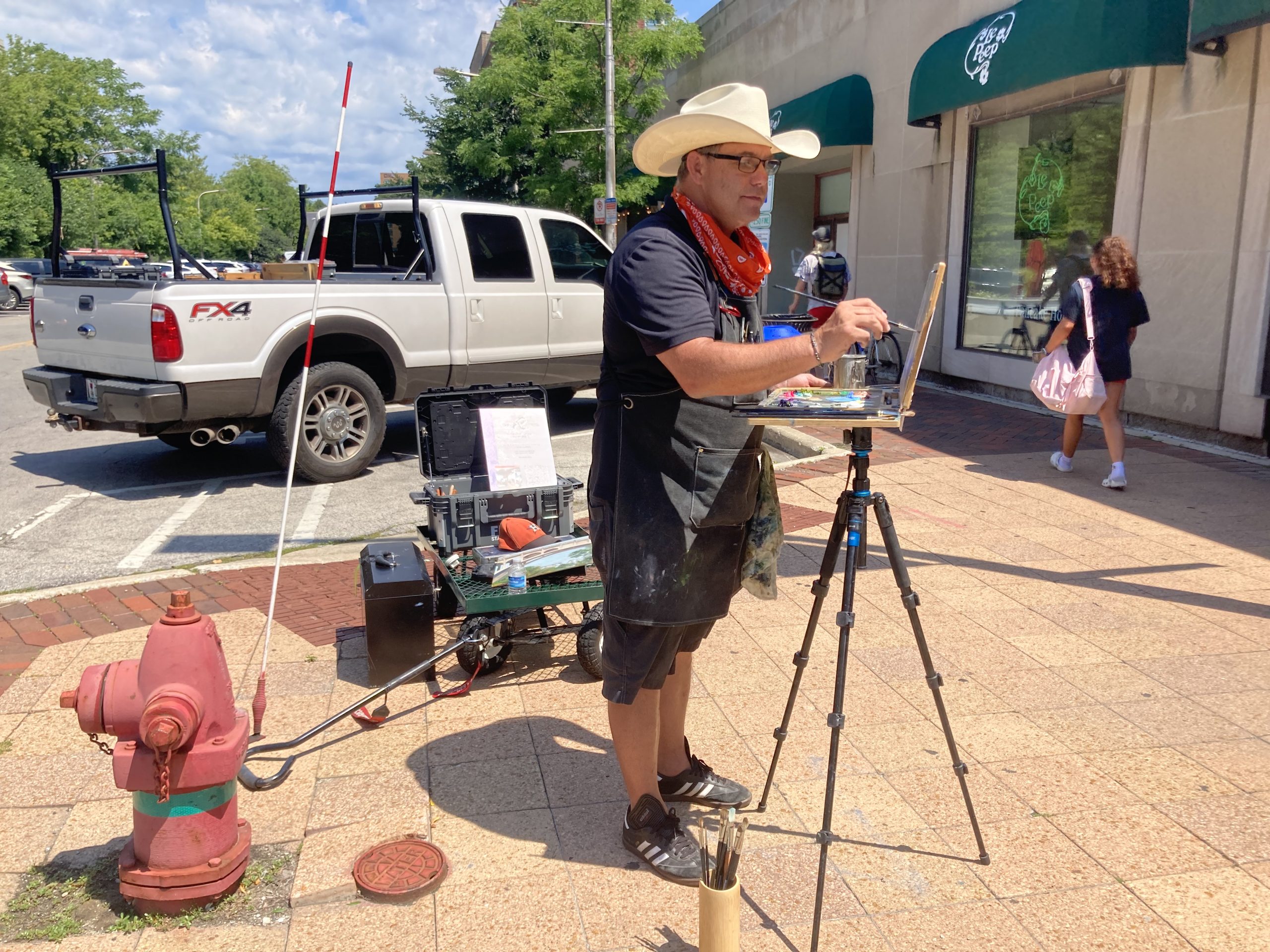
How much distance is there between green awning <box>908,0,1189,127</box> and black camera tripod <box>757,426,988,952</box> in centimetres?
700

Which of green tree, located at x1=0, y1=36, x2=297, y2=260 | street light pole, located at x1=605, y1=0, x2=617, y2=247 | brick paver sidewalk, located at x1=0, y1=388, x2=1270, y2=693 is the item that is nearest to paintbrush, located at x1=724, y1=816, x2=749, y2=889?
brick paver sidewalk, located at x1=0, y1=388, x2=1270, y2=693

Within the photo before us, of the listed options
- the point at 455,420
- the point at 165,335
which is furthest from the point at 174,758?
the point at 165,335

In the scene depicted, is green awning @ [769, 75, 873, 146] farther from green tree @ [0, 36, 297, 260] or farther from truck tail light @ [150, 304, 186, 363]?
green tree @ [0, 36, 297, 260]

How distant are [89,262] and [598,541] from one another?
31516mm

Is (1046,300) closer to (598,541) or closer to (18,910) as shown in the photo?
(598,541)

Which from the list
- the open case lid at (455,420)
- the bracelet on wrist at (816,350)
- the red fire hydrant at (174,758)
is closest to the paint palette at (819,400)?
the bracelet on wrist at (816,350)

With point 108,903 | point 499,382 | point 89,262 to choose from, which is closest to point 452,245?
point 499,382

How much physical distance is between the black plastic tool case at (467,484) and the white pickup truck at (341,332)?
8.55 ft

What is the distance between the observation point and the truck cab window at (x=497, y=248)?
9.05 meters

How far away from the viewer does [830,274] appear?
13.2 metres

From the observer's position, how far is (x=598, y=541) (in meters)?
2.97

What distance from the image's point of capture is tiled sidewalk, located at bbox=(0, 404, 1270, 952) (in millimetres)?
2744

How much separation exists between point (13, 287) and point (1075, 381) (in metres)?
33.2

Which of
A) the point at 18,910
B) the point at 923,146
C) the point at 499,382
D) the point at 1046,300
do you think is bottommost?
the point at 18,910
